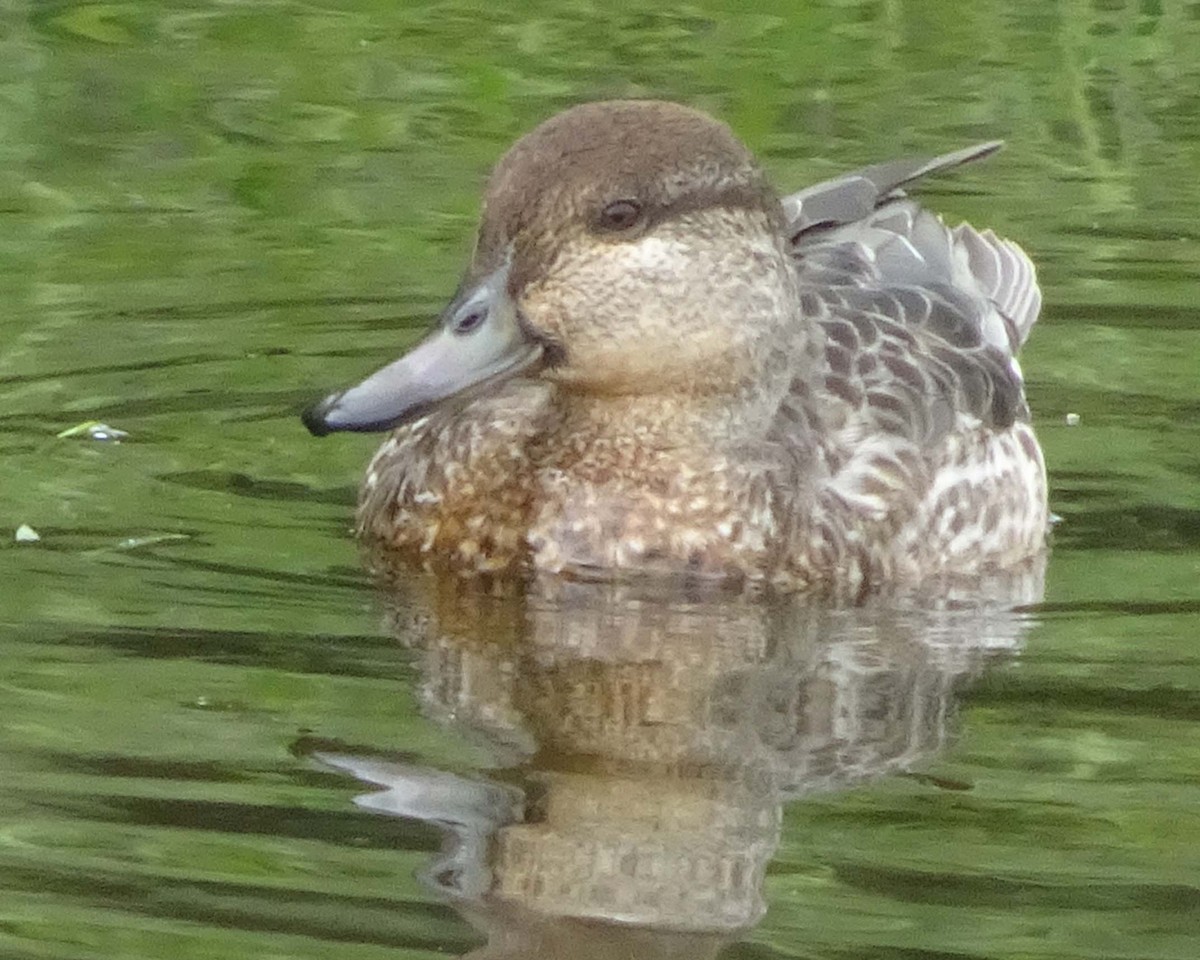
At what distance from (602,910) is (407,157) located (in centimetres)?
544

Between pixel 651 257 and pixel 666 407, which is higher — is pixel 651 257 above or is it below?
above

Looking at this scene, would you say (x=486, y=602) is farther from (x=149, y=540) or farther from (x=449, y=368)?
(x=149, y=540)

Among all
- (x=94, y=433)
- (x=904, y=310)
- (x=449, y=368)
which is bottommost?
(x=94, y=433)

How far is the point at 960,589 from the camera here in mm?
6941

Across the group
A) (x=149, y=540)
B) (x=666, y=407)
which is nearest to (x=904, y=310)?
(x=666, y=407)

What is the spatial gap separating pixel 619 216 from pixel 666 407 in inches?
20.0

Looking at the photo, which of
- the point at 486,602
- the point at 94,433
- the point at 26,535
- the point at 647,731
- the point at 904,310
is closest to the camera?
the point at 647,731

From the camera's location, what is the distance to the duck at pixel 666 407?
21.2 feet

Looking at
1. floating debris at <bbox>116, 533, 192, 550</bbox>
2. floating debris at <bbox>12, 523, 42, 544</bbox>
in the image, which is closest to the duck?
floating debris at <bbox>116, 533, 192, 550</bbox>

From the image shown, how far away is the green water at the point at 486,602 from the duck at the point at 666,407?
0.61ft

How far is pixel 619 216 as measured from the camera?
6566mm

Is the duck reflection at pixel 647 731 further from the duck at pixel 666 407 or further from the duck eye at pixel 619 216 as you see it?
the duck eye at pixel 619 216

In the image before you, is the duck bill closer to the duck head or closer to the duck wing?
the duck head

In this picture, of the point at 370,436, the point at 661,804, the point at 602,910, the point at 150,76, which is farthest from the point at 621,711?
the point at 150,76
